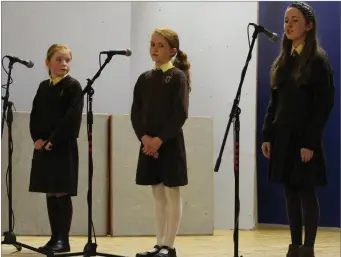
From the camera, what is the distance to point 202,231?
183 inches

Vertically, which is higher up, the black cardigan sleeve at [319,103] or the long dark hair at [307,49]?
the long dark hair at [307,49]

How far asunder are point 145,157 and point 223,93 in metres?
2.18

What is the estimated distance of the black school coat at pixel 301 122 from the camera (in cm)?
282

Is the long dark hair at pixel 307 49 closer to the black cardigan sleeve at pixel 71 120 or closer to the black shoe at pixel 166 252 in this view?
the black shoe at pixel 166 252

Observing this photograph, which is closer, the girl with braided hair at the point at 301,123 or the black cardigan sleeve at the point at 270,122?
the girl with braided hair at the point at 301,123

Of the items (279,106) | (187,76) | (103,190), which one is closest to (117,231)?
(103,190)

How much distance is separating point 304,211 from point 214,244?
1.39 m

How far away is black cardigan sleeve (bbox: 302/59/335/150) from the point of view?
111 inches

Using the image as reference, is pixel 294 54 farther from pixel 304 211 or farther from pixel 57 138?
pixel 57 138

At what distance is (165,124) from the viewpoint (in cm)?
303

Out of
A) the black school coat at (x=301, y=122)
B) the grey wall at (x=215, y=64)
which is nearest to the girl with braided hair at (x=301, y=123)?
the black school coat at (x=301, y=122)

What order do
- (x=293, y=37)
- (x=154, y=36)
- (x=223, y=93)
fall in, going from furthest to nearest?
(x=223, y=93), (x=154, y=36), (x=293, y=37)

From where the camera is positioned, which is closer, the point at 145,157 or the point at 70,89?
the point at 145,157

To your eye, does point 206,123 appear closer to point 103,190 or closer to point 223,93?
point 223,93
